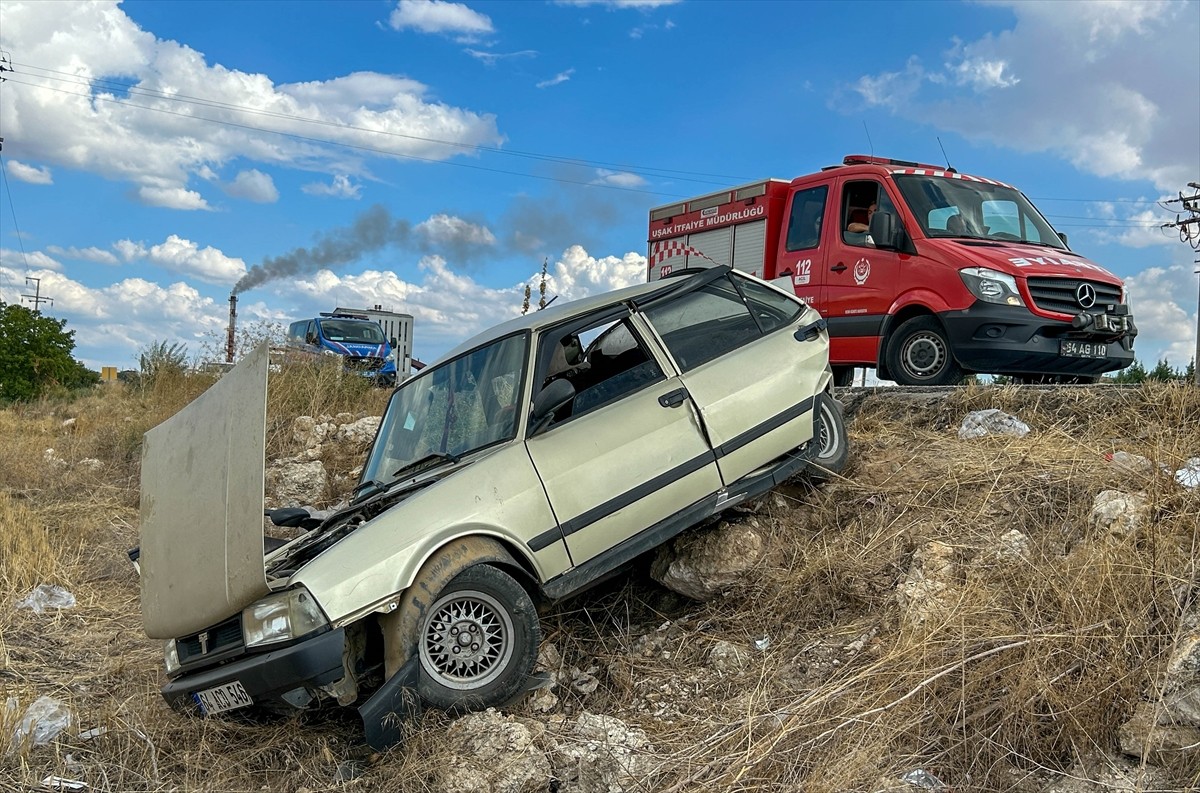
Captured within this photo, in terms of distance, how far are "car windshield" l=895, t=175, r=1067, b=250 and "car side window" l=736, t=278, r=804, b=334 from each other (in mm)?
2850

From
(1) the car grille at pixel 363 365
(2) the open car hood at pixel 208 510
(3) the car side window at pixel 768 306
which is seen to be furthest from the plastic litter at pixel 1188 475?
(1) the car grille at pixel 363 365

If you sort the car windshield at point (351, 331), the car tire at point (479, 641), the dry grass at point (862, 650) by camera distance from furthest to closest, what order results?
the car windshield at point (351, 331)
the car tire at point (479, 641)
the dry grass at point (862, 650)

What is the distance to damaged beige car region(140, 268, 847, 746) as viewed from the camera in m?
3.69

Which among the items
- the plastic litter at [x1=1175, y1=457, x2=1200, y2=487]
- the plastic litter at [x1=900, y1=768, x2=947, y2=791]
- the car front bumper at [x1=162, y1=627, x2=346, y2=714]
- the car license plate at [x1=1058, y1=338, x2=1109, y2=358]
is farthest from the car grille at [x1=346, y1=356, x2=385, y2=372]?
the plastic litter at [x1=900, y1=768, x2=947, y2=791]

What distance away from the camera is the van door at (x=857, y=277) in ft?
27.0

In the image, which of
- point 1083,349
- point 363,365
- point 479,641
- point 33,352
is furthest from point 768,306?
point 33,352

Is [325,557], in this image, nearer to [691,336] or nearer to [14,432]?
[691,336]

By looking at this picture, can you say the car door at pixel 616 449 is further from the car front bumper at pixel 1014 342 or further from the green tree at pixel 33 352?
the green tree at pixel 33 352

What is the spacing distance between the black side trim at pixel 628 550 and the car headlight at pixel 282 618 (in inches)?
43.1

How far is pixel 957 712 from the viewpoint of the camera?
3.62 meters

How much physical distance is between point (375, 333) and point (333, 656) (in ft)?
59.8

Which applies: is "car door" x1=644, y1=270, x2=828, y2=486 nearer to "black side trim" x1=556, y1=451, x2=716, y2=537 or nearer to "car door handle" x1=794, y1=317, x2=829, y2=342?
"car door handle" x1=794, y1=317, x2=829, y2=342

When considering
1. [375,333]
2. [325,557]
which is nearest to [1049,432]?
[325,557]

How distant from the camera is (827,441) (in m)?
5.87
